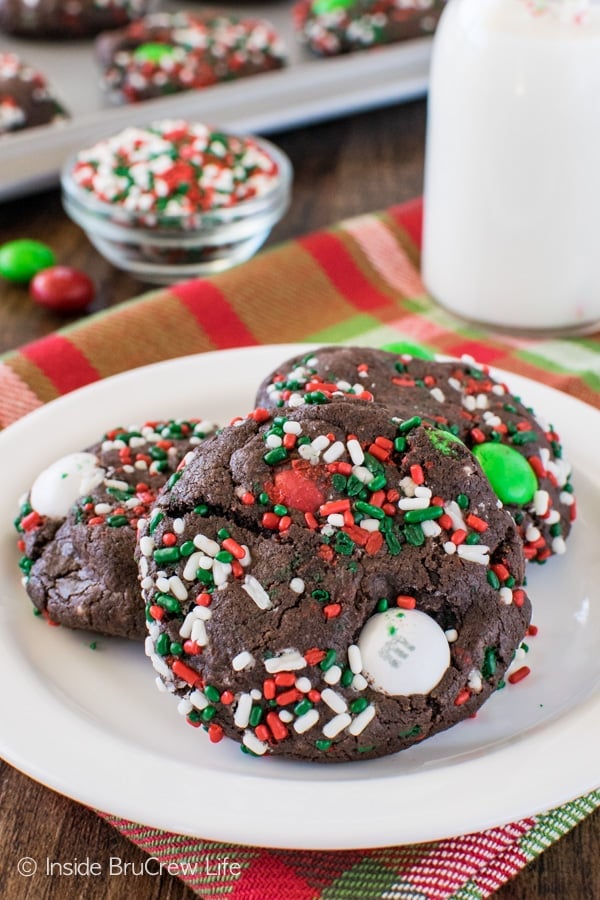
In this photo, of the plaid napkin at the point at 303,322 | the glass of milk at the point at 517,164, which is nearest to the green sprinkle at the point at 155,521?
the plaid napkin at the point at 303,322

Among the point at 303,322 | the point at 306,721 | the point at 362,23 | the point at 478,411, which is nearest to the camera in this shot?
the point at 306,721

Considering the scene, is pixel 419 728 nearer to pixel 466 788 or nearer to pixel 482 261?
pixel 466 788


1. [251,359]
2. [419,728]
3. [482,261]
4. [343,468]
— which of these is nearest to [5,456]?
[251,359]

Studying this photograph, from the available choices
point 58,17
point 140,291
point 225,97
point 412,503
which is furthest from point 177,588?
point 58,17

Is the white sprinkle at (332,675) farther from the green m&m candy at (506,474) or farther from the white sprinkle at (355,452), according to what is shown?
the green m&m candy at (506,474)

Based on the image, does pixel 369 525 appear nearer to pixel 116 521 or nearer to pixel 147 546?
pixel 147 546

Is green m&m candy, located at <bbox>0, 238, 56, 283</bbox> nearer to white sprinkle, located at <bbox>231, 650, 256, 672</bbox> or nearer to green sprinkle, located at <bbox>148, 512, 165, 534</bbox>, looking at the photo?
green sprinkle, located at <bbox>148, 512, 165, 534</bbox>
